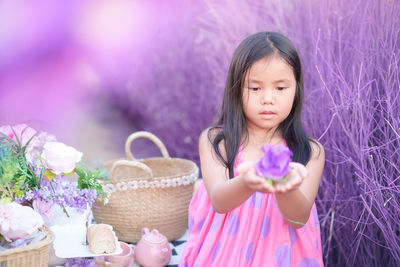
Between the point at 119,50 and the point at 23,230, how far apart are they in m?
2.06

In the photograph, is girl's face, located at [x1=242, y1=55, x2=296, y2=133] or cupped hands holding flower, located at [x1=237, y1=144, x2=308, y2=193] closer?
cupped hands holding flower, located at [x1=237, y1=144, x2=308, y2=193]

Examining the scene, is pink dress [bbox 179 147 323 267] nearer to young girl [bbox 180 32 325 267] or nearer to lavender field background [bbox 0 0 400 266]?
young girl [bbox 180 32 325 267]

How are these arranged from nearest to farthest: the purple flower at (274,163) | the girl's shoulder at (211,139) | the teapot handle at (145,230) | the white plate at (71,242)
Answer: the purple flower at (274,163), the girl's shoulder at (211,139), the white plate at (71,242), the teapot handle at (145,230)

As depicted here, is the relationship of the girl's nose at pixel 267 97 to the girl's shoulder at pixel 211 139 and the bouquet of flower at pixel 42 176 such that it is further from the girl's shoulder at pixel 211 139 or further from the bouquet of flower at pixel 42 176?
the bouquet of flower at pixel 42 176

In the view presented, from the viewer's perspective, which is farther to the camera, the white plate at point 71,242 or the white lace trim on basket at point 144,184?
the white lace trim on basket at point 144,184

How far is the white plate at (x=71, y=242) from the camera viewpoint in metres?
1.85

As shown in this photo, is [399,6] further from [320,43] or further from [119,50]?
[119,50]

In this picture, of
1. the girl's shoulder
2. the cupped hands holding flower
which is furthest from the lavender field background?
the cupped hands holding flower

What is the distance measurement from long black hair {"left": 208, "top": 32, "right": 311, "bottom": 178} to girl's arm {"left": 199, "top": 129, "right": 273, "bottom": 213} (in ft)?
0.08

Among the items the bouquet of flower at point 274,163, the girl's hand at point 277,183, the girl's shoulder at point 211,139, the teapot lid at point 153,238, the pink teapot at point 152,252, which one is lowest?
the pink teapot at point 152,252

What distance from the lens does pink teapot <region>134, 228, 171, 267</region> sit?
219cm

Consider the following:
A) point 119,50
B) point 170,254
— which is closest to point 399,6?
point 170,254

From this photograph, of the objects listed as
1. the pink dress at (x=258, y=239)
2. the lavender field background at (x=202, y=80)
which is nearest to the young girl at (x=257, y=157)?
the pink dress at (x=258, y=239)

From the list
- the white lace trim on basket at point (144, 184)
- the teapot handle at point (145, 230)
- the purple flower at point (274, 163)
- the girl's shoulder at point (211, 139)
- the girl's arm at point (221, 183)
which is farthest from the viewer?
the white lace trim on basket at point (144, 184)
